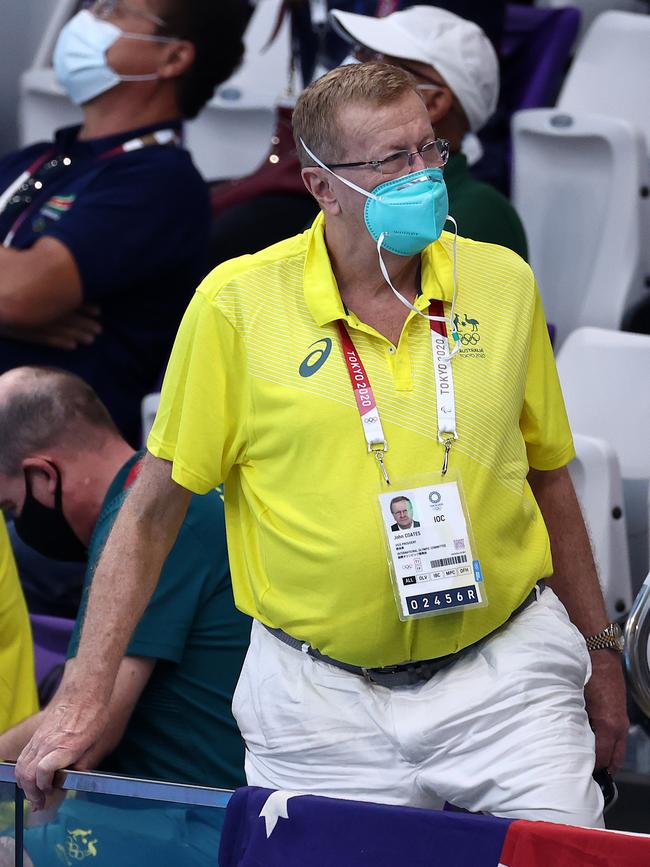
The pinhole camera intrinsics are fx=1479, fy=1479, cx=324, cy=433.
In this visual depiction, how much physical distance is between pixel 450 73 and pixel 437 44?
0.24 ft

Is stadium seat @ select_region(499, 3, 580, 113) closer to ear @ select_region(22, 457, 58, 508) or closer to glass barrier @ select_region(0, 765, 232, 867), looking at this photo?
ear @ select_region(22, 457, 58, 508)

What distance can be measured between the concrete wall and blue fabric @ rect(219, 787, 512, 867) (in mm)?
4477

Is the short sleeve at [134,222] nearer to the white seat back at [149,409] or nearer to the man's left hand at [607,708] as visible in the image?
the white seat back at [149,409]

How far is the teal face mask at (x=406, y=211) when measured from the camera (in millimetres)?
2010

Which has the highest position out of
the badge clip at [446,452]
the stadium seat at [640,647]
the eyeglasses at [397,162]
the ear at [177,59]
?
the eyeglasses at [397,162]

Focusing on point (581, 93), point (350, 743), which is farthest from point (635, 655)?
point (581, 93)

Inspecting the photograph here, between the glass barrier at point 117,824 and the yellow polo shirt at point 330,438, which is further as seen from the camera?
the yellow polo shirt at point 330,438

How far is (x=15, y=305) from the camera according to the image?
11.3 feet

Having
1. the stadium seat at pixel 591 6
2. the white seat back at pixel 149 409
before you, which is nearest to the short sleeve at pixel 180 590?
the white seat back at pixel 149 409

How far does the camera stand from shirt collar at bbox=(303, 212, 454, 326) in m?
2.02

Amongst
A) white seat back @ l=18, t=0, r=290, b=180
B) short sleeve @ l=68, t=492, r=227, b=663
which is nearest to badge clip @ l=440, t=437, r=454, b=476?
short sleeve @ l=68, t=492, r=227, b=663

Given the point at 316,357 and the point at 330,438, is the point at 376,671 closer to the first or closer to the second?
the point at 330,438

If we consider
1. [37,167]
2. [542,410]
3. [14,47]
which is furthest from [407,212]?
[14,47]

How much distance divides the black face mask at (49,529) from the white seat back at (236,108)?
265cm
